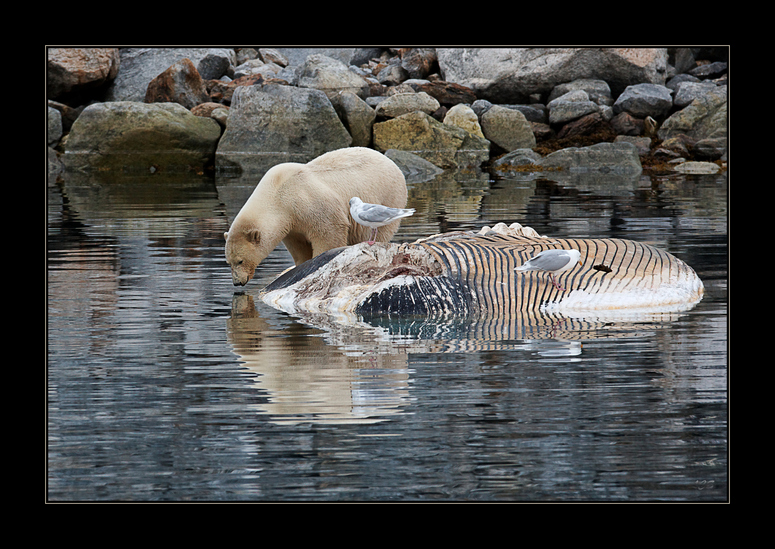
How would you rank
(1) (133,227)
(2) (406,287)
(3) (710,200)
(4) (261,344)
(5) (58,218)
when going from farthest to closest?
(3) (710,200) < (5) (58,218) < (1) (133,227) < (2) (406,287) < (4) (261,344)

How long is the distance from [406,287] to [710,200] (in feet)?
35.1

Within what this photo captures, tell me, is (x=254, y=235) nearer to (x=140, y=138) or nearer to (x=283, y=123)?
(x=283, y=123)

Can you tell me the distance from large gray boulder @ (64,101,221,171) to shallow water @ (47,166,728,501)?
16.9 meters

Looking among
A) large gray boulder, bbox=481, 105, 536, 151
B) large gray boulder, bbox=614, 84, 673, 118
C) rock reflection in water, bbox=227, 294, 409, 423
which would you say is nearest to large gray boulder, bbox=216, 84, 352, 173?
large gray boulder, bbox=481, 105, 536, 151

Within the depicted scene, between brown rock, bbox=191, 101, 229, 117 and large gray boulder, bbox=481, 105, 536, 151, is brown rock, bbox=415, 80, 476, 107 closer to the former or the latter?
large gray boulder, bbox=481, 105, 536, 151

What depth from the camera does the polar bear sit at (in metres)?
9.74

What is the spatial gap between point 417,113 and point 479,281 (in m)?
19.9

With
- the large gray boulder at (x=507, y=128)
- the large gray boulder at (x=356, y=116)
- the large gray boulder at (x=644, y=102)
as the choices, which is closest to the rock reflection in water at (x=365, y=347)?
the large gray boulder at (x=356, y=116)

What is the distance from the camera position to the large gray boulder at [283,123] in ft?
86.2

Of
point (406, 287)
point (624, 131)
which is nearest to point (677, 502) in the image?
point (406, 287)

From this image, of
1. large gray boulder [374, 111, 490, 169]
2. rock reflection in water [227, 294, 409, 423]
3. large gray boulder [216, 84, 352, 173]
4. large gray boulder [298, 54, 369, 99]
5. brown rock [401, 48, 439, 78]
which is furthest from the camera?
brown rock [401, 48, 439, 78]

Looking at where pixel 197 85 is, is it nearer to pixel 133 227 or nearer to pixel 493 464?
pixel 133 227

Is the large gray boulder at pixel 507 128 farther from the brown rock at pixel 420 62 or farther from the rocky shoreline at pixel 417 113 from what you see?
the brown rock at pixel 420 62

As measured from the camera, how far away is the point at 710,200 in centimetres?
1734
